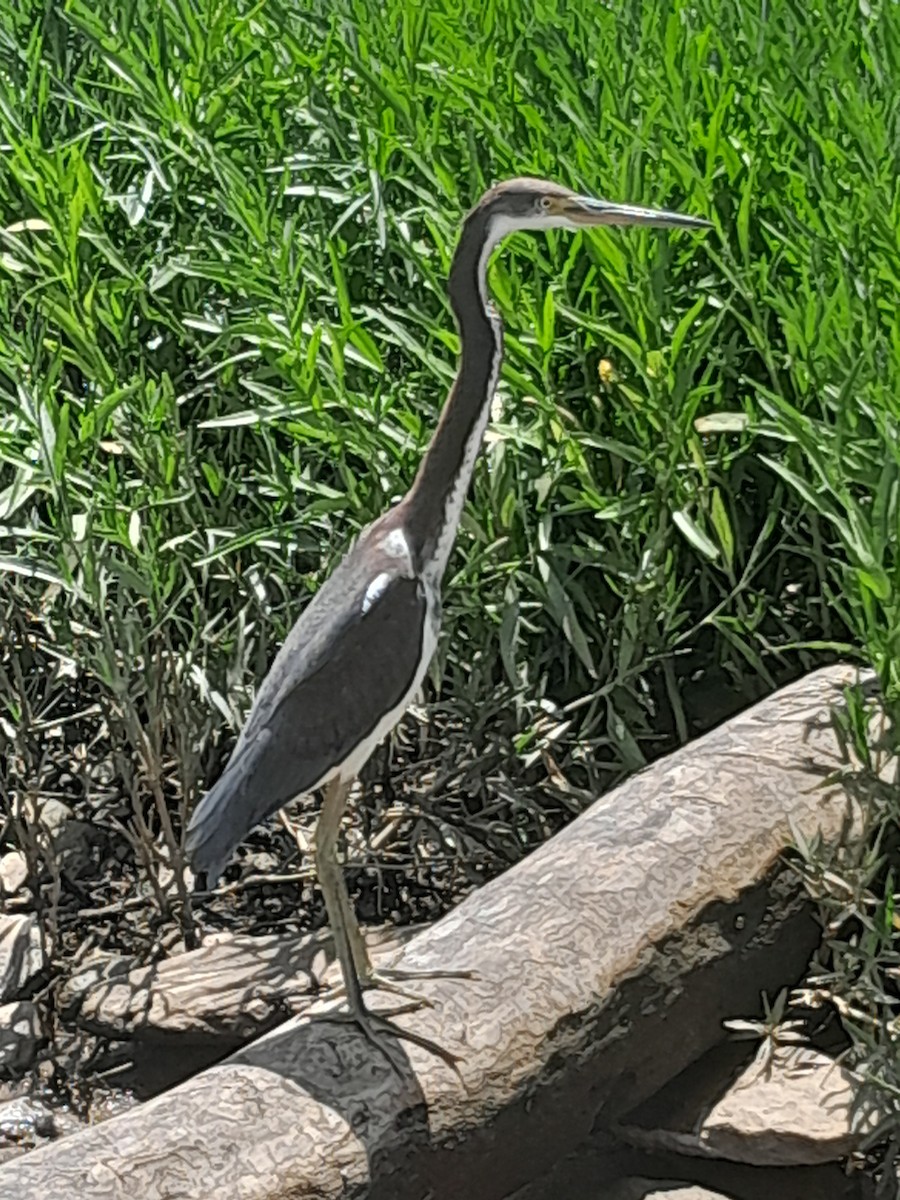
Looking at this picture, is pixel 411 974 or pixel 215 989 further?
pixel 215 989

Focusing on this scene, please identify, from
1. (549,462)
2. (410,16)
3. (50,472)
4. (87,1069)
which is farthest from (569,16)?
(87,1069)

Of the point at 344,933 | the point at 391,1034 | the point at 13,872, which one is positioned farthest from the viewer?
the point at 13,872

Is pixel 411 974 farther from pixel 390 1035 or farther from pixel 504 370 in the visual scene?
pixel 504 370

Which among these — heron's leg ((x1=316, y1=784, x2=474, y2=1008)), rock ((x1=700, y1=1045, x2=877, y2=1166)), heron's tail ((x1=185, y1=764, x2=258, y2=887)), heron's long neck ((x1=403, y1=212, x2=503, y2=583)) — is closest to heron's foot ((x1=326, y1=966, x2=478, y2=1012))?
heron's leg ((x1=316, y1=784, x2=474, y2=1008))

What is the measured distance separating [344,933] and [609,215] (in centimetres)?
106

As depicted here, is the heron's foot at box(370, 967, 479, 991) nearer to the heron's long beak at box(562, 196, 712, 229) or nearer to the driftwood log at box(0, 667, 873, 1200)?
the driftwood log at box(0, 667, 873, 1200)

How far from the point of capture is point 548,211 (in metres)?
2.68

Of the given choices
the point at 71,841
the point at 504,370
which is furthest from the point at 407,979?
the point at 71,841

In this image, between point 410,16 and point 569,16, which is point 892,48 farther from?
point 410,16

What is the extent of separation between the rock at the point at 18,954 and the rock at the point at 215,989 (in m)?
0.11

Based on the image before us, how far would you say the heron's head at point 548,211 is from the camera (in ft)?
8.70

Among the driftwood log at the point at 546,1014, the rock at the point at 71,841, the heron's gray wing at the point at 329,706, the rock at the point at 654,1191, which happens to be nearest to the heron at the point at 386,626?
the heron's gray wing at the point at 329,706

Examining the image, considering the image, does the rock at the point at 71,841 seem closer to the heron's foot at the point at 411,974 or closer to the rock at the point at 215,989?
the rock at the point at 215,989

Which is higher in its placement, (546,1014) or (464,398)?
(464,398)
